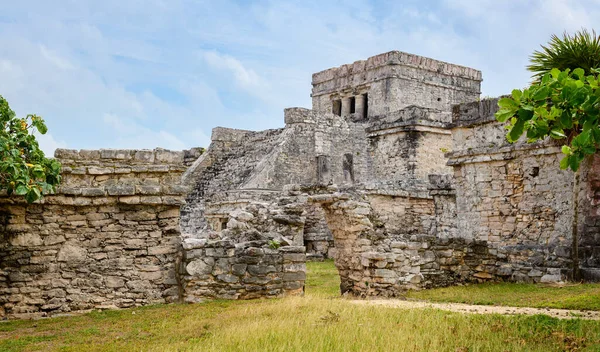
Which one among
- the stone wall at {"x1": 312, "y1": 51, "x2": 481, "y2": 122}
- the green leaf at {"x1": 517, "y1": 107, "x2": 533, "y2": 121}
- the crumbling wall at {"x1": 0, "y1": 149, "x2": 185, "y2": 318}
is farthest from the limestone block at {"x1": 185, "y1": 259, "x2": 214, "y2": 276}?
the stone wall at {"x1": 312, "y1": 51, "x2": 481, "y2": 122}

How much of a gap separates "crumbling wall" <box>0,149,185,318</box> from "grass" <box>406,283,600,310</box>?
4.51 metres

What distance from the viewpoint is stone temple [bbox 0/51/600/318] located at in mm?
9719

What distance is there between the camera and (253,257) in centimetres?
1039

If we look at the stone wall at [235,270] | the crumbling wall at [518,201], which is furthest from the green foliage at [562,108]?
the crumbling wall at [518,201]

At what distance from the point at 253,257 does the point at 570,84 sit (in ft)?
18.1

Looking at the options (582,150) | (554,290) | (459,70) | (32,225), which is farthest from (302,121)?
(582,150)

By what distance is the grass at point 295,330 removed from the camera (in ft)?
23.5

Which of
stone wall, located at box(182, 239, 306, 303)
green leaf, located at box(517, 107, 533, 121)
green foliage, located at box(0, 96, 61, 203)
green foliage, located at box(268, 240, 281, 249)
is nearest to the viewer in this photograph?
green leaf, located at box(517, 107, 533, 121)

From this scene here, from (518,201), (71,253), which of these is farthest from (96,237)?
(518,201)

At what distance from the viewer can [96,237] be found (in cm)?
990

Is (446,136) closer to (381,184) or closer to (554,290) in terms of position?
(381,184)

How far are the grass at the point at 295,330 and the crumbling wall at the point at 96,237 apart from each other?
1.58ft

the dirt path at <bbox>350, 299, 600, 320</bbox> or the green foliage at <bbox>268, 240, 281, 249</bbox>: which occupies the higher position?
the green foliage at <bbox>268, 240, 281, 249</bbox>

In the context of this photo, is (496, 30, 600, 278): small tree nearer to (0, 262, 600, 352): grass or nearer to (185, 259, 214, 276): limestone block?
(0, 262, 600, 352): grass
